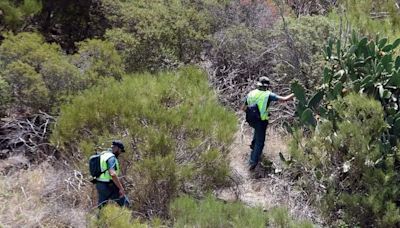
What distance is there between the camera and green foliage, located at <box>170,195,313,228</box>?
768 cm

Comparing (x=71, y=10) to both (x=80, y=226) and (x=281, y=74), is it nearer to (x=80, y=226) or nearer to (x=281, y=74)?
(x=281, y=74)

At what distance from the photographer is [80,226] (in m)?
9.77

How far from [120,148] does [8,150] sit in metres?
3.79

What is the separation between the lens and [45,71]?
12102mm

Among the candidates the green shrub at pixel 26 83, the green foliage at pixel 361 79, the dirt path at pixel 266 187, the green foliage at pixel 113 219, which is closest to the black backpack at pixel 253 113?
the dirt path at pixel 266 187

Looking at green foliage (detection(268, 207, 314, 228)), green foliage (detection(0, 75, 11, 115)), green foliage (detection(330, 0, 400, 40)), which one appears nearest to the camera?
green foliage (detection(268, 207, 314, 228))

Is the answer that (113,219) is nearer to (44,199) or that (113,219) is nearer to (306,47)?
(44,199)

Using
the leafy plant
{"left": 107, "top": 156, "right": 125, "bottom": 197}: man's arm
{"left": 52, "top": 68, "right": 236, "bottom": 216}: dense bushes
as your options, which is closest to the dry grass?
{"left": 52, "top": 68, "right": 236, "bottom": 216}: dense bushes

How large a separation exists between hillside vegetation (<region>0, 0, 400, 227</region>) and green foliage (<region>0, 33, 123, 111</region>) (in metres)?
0.02

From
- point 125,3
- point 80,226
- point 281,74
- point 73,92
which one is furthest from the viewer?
point 125,3

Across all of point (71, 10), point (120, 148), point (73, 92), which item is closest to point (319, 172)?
point (120, 148)

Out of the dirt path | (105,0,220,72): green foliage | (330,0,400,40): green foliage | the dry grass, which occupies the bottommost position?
the dry grass

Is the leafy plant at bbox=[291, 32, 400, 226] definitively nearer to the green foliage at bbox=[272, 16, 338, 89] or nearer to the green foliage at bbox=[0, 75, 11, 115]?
the green foliage at bbox=[272, 16, 338, 89]

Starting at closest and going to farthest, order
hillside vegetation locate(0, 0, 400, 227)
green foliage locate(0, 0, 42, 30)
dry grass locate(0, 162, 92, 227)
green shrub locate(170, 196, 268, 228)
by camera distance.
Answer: green shrub locate(170, 196, 268, 228), hillside vegetation locate(0, 0, 400, 227), dry grass locate(0, 162, 92, 227), green foliage locate(0, 0, 42, 30)
